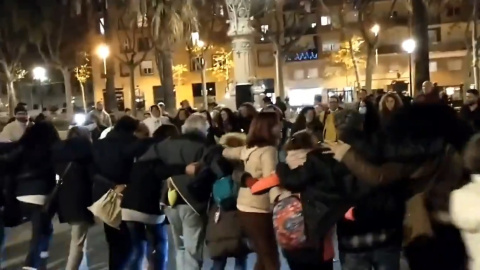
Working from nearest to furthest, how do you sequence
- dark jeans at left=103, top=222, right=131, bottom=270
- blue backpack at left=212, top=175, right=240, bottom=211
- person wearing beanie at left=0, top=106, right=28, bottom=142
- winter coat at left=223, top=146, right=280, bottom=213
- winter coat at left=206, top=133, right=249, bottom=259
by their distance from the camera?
winter coat at left=223, top=146, right=280, bottom=213 < blue backpack at left=212, top=175, right=240, bottom=211 < winter coat at left=206, top=133, right=249, bottom=259 < dark jeans at left=103, top=222, right=131, bottom=270 < person wearing beanie at left=0, top=106, right=28, bottom=142

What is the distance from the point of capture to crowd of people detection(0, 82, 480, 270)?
532 cm

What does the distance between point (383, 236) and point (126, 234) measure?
3.11m

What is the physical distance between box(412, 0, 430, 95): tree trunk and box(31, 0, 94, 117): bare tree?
1208 inches

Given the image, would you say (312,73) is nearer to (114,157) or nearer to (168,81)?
(168,81)

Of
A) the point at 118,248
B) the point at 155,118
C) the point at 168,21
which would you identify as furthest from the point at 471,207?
the point at 168,21

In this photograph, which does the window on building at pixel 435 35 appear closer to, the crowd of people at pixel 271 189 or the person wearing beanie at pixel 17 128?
the person wearing beanie at pixel 17 128

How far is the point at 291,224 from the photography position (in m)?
5.79

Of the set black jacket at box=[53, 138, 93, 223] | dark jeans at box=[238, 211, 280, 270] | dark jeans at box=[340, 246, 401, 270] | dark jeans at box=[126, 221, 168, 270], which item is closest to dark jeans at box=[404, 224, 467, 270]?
dark jeans at box=[340, 246, 401, 270]

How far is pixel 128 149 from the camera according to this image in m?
7.62

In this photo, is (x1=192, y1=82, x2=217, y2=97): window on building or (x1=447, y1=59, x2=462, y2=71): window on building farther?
(x1=192, y1=82, x2=217, y2=97): window on building

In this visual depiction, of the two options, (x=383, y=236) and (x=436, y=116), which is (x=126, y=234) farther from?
(x=436, y=116)

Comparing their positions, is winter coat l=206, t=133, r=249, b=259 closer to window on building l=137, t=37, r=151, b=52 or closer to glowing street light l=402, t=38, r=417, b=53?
glowing street light l=402, t=38, r=417, b=53

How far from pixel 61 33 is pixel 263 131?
160 feet

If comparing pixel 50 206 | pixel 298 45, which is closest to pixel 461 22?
pixel 298 45
